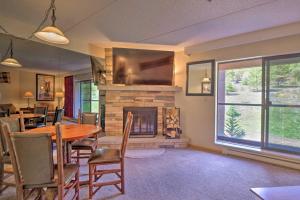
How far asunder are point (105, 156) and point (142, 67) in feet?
9.69

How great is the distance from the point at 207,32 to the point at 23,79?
463 cm

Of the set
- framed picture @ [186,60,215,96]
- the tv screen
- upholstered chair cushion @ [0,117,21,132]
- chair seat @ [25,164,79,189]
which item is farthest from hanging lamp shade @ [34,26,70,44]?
framed picture @ [186,60,215,96]

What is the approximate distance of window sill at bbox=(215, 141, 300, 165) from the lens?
3401mm

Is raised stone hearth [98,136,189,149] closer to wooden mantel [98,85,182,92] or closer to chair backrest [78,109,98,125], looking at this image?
chair backrest [78,109,98,125]

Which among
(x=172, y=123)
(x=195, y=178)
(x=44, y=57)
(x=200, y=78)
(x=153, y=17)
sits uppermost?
(x=153, y=17)

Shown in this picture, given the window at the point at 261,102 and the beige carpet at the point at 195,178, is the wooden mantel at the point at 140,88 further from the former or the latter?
the beige carpet at the point at 195,178

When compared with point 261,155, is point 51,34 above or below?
above

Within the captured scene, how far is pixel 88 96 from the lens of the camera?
21.9 ft

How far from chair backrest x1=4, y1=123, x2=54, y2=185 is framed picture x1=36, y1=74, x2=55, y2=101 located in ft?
13.9

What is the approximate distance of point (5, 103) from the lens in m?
4.50

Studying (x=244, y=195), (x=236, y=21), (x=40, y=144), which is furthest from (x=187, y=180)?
(x=236, y=21)

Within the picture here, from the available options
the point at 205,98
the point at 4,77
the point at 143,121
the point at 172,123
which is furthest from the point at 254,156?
the point at 4,77

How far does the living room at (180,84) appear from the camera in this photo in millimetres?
2787

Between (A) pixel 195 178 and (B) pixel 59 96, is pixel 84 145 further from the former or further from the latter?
(B) pixel 59 96
